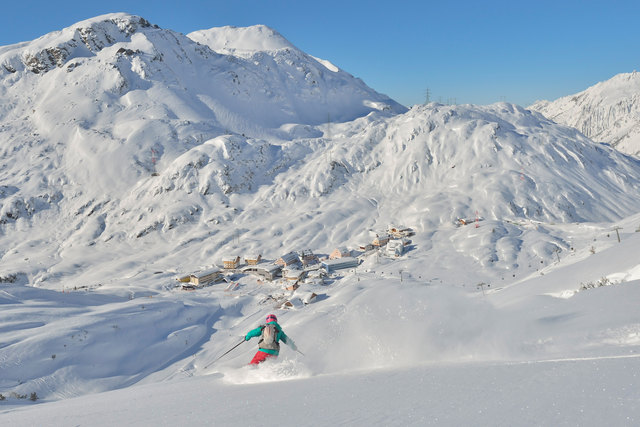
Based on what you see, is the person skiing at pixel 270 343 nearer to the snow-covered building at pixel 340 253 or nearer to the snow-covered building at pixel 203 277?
the snow-covered building at pixel 203 277

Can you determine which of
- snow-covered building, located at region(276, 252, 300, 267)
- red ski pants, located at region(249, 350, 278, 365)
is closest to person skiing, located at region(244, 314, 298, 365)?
red ski pants, located at region(249, 350, 278, 365)

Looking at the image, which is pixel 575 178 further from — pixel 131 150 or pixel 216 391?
pixel 131 150

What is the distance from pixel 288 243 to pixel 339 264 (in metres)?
17.1

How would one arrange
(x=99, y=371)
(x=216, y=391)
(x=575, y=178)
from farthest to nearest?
(x=575, y=178) → (x=99, y=371) → (x=216, y=391)

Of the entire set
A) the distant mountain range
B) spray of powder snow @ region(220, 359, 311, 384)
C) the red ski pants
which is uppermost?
the distant mountain range

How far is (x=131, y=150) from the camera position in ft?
330

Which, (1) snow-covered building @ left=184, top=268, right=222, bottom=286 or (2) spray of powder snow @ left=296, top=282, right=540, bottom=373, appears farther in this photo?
(1) snow-covered building @ left=184, top=268, right=222, bottom=286

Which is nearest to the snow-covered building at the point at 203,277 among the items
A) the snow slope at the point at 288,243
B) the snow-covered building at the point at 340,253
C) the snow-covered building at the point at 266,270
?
the snow slope at the point at 288,243

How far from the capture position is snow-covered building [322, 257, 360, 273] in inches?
2145

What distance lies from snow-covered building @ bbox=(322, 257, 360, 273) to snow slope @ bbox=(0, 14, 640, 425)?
144 centimetres

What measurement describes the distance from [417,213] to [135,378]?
6082cm

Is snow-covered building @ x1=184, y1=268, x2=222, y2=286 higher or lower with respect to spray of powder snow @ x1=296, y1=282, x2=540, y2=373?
lower

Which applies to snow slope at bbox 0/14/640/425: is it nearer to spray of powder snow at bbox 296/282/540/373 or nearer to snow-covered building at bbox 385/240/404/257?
spray of powder snow at bbox 296/282/540/373

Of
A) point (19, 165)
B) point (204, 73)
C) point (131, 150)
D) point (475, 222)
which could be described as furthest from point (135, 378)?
point (204, 73)
